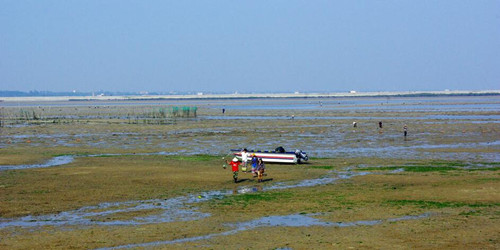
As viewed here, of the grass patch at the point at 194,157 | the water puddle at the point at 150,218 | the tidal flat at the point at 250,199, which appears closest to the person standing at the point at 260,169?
the tidal flat at the point at 250,199

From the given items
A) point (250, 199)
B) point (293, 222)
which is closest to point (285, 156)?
point (250, 199)

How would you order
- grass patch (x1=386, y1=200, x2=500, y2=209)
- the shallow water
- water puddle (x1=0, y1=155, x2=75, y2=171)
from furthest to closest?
water puddle (x1=0, y1=155, x2=75, y2=171)
grass patch (x1=386, y1=200, x2=500, y2=209)
the shallow water

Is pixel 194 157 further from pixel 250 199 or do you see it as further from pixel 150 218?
pixel 150 218

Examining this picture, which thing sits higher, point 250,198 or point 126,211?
point 126,211

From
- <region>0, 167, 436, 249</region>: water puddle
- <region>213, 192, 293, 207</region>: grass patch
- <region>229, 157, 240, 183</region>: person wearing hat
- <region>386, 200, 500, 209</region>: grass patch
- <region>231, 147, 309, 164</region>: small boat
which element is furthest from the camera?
<region>231, 147, 309, 164</region>: small boat

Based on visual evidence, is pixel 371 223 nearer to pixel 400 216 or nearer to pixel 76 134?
pixel 400 216

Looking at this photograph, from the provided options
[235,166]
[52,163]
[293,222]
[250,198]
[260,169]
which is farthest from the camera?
[52,163]

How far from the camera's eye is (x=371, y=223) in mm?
21406

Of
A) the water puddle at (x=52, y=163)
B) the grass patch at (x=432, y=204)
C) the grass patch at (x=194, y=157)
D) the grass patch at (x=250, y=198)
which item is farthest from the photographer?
the grass patch at (x=194, y=157)

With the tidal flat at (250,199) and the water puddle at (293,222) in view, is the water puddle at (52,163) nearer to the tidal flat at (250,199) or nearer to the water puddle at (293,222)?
the tidal flat at (250,199)

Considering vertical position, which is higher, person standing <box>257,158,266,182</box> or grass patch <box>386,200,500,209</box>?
person standing <box>257,158,266,182</box>

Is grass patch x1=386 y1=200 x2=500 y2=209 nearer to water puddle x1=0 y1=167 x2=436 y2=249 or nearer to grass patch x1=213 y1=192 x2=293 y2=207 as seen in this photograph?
water puddle x1=0 y1=167 x2=436 y2=249

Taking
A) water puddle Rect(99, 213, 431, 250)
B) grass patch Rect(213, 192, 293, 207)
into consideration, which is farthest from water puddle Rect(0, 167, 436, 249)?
grass patch Rect(213, 192, 293, 207)

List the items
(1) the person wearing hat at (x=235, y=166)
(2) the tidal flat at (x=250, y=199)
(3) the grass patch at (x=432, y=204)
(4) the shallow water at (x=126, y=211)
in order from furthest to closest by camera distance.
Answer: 1. (1) the person wearing hat at (x=235, y=166)
2. (3) the grass patch at (x=432, y=204)
3. (4) the shallow water at (x=126, y=211)
4. (2) the tidal flat at (x=250, y=199)
